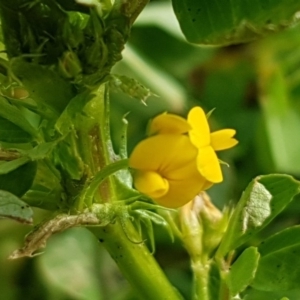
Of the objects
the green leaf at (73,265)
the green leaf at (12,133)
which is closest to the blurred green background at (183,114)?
the green leaf at (73,265)

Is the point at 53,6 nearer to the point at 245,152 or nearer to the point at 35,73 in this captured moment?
the point at 35,73

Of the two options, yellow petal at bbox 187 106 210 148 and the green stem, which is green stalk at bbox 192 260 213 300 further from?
yellow petal at bbox 187 106 210 148

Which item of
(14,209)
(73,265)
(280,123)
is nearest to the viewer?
(14,209)

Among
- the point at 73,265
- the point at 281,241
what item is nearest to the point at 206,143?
the point at 281,241

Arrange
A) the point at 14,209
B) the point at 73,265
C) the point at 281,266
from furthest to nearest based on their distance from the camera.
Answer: the point at 73,265
the point at 281,266
the point at 14,209

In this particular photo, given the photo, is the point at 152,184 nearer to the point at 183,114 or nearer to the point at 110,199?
the point at 110,199

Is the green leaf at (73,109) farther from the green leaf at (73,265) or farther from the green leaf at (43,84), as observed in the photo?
the green leaf at (73,265)
